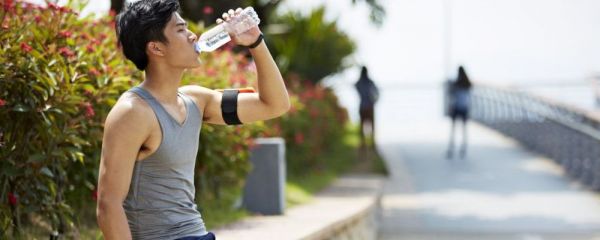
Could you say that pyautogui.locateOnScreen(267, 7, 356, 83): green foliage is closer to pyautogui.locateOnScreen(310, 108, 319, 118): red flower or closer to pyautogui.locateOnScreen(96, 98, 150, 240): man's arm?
pyautogui.locateOnScreen(310, 108, 319, 118): red flower

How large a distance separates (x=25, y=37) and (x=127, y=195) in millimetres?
3302

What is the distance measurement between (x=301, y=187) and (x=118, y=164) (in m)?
11.2

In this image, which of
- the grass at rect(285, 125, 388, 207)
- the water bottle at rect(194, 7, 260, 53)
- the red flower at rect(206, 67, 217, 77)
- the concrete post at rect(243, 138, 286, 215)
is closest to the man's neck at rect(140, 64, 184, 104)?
the water bottle at rect(194, 7, 260, 53)

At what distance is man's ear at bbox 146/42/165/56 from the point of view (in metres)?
4.07

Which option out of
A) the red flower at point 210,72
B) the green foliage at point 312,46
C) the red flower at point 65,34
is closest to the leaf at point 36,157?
the red flower at point 65,34

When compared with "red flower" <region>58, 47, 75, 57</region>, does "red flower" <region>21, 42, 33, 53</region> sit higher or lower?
higher

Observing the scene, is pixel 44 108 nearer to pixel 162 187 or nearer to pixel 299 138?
pixel 162 187

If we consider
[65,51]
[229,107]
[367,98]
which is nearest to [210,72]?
[65,51]

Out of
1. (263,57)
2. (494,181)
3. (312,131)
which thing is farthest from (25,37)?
(494,181)

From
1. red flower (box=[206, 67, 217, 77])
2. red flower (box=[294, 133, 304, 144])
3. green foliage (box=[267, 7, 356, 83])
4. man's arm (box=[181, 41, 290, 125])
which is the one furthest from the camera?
green foliage (box=[267, 7, 356, 83])

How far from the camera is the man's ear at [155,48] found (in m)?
4.07

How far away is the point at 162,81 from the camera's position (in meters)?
4.11

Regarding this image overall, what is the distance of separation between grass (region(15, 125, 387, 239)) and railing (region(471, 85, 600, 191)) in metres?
2.97

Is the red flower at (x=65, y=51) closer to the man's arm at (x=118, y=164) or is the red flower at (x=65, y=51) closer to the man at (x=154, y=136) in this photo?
the man at (x=154, y=136)
